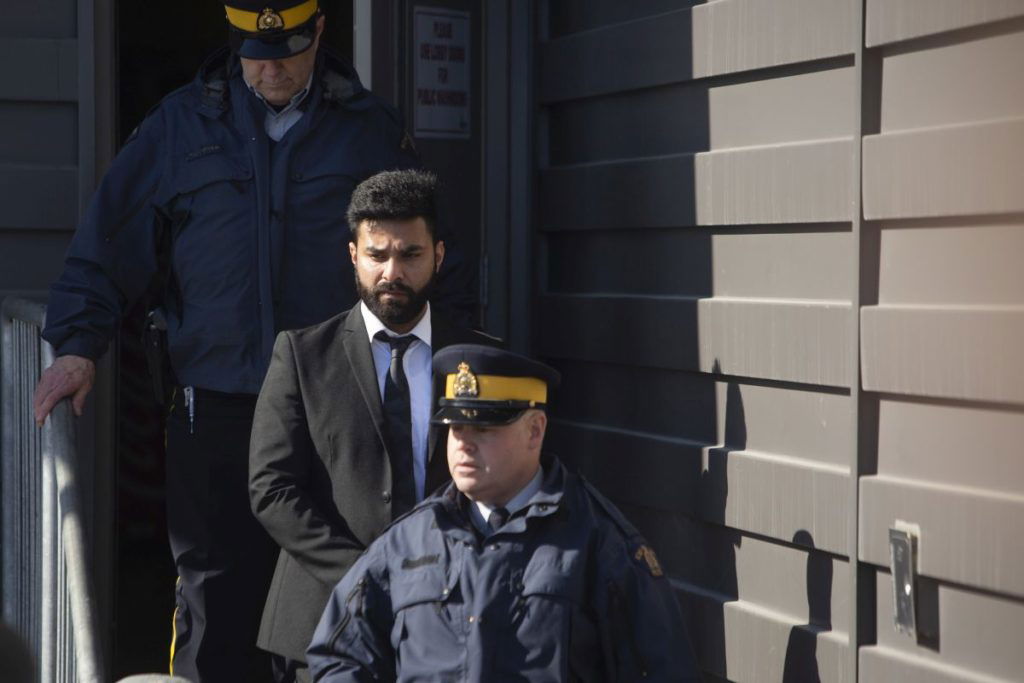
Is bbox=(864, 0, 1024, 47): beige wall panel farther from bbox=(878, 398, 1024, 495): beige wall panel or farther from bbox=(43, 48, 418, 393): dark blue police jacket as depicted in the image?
bbox=(43, 48, 418, 393): dark blue police jacket

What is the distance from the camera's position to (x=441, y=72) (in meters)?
4.84

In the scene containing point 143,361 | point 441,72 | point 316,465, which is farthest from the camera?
point 143,361

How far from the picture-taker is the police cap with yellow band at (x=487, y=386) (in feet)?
10.5

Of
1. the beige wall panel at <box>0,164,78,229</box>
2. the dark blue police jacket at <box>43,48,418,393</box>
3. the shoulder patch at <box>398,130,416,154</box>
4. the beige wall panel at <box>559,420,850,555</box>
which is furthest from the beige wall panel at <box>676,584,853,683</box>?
the beige wall panel at <box>0,164,78,229</box>

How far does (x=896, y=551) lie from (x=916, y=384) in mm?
355

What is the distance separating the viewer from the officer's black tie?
317 cm

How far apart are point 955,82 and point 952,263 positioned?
36 cm

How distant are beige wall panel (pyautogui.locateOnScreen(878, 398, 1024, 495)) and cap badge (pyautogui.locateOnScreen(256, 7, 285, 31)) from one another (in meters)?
1.92

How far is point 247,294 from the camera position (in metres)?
4.12

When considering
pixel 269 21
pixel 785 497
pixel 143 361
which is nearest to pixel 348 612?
pixel 785 497

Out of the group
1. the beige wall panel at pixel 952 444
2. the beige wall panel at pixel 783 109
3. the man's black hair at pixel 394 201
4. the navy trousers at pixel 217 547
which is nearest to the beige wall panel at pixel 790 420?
the beige wall panel at pixel 952 444

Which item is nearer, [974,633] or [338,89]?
[974,633]

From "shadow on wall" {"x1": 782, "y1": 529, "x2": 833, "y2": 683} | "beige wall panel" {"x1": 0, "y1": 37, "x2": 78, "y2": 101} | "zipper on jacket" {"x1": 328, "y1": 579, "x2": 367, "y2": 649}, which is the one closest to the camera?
"zipper on jacket" {"x1": 328, "y1": 579, "x2": 367, "y2": 649}

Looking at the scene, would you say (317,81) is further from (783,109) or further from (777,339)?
(777,339)
